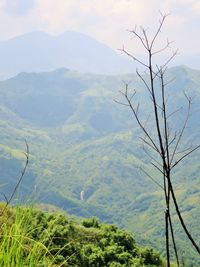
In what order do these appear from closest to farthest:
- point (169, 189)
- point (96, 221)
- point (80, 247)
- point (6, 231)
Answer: point (169, 189)
point (6, 231)
point (80, 247)
point (96, 221)

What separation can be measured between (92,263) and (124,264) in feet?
7.37

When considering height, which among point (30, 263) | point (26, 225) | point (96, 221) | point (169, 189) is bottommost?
point (30, 263)

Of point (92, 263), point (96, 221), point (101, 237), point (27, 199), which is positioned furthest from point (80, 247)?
point (27, 199)

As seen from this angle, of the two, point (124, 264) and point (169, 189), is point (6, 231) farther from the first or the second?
point (124, 264)

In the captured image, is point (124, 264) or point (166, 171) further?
point (124, 264)

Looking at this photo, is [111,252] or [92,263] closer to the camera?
[92,263]

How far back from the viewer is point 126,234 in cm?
4153

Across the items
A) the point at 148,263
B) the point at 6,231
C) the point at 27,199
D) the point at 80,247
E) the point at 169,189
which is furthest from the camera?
the point at 148,263

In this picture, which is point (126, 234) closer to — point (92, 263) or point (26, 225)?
point (92, 263)

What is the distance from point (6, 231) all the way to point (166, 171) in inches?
48.1

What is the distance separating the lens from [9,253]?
308 cm

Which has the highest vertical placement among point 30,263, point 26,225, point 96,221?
point 96,221

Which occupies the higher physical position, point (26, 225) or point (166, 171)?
point (166, 171)

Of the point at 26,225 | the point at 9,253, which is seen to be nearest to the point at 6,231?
the point at 26,225
